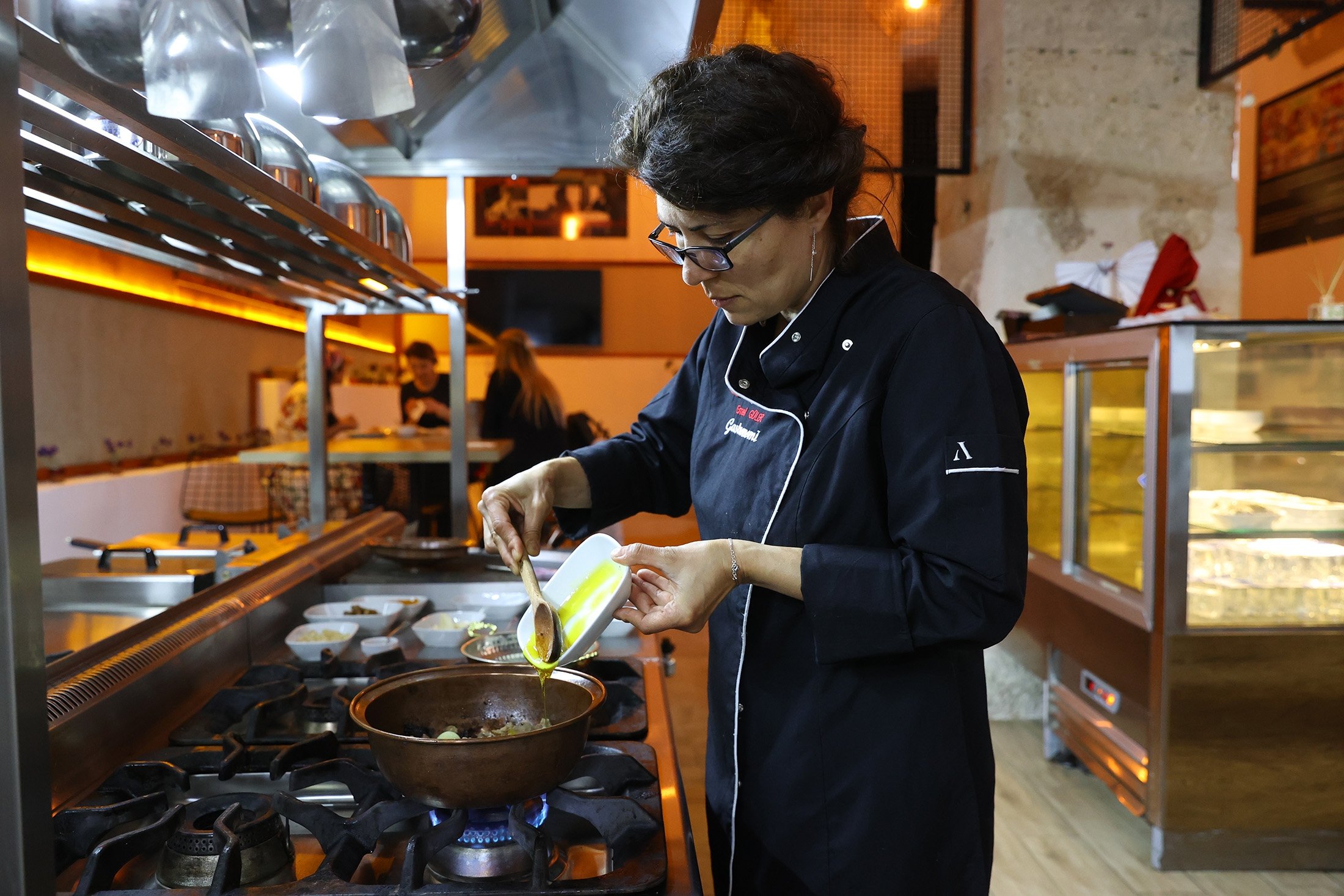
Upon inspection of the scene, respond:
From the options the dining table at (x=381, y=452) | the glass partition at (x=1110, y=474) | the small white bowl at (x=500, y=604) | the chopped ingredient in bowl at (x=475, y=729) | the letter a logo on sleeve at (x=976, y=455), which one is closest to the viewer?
the letter a logo on sleeve at (x=976, y=455)

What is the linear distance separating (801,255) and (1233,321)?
2.00m

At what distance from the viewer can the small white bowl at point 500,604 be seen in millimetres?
2146

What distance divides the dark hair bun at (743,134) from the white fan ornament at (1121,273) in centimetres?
302

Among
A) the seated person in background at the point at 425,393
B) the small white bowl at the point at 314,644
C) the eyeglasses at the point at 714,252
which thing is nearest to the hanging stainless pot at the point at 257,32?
the eyeglasses at the point at 714,252

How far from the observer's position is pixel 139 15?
856mm

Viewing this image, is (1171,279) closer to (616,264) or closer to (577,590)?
(577,590)

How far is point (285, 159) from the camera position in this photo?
1450 millimetres

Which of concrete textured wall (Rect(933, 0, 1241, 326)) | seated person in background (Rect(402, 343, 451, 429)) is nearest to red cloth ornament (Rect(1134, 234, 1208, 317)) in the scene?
concrete textured wall (Rect(933, 0, 1241, 326))

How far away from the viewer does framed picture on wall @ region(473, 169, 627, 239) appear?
9297 millimetres

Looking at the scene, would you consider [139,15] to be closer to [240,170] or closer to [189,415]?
[240,170]

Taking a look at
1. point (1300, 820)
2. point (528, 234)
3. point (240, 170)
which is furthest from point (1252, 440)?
point (528, 234)

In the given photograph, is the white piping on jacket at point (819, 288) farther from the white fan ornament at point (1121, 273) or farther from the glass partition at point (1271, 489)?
the white fan ornament at point (1121, 273)

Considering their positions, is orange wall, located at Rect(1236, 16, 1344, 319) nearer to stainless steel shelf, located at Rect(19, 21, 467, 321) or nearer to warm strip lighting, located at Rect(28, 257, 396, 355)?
stainless steel shelf, located at Rect(19, 21, 467, 321)

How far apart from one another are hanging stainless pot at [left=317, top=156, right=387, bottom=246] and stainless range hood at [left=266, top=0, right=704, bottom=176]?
353 millimetres
